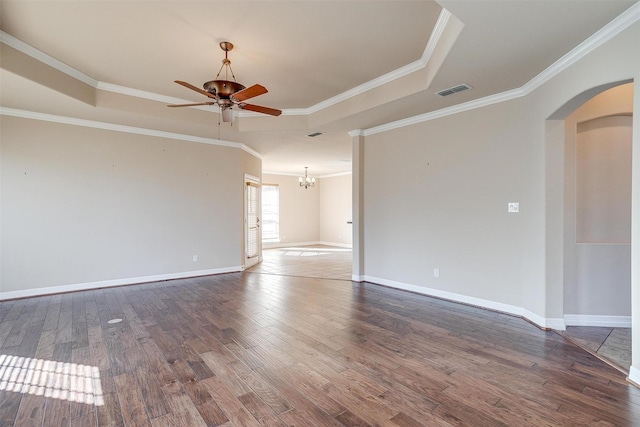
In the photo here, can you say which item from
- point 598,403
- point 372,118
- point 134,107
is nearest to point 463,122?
point 372,118

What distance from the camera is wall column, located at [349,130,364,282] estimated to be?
5.63 m

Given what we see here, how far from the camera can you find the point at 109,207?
209 inches

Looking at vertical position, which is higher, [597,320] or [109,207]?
[109,207]

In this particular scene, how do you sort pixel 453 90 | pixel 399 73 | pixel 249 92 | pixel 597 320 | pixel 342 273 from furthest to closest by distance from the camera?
pixel 342 273
pixel 399 73
pixel 453 90
pixel 597 320
pixel 249 92

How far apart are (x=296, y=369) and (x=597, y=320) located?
3.46 metres

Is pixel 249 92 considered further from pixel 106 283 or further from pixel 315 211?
pixel 315 211

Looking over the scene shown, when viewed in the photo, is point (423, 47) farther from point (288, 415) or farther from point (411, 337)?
point (288, 415)

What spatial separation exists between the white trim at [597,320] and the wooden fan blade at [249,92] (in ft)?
13.7

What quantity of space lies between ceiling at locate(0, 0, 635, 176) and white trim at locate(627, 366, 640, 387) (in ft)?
8.73

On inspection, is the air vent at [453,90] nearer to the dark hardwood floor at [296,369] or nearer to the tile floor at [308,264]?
the dark hardwood floor at [296,369]

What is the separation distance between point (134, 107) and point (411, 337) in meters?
4.94

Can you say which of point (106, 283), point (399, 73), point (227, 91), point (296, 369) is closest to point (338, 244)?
point (106, 283)

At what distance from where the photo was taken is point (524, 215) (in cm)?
373

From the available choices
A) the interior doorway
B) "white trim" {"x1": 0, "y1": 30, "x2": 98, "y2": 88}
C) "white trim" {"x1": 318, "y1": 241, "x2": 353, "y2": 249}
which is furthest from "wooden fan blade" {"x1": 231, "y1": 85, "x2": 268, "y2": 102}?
"white trim" {"x1": 318, "y1": 241, "x2": 353, "y2": 249}
